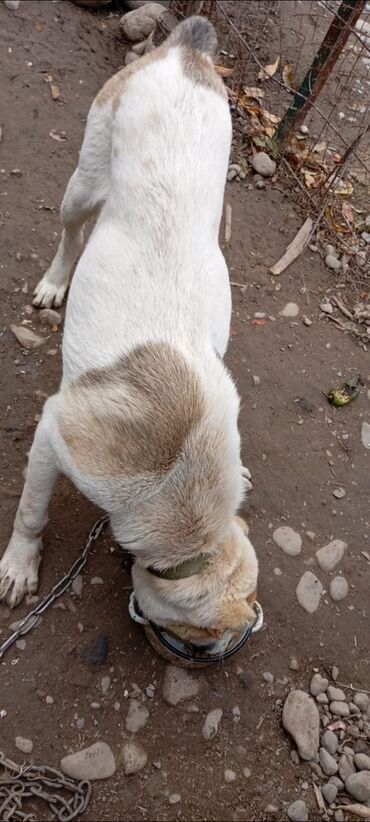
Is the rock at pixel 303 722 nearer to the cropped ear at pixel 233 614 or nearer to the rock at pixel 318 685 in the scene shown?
the rock at pixel 318 685

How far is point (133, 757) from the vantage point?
265 centimetres

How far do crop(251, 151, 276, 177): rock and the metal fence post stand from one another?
238 mm

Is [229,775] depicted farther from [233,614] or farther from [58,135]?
[58,135]

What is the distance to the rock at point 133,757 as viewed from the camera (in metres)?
2.63

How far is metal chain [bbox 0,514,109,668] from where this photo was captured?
9.23 feet

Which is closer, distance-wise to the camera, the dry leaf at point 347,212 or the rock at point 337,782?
the rock at point 337,782

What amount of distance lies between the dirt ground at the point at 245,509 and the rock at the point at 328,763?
0.10 metres

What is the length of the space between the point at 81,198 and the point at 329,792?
3.36 m

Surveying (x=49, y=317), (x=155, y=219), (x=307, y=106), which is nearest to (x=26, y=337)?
(x=49, y=317)

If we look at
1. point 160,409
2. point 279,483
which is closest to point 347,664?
point 279,483

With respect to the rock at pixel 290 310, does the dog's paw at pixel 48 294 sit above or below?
below

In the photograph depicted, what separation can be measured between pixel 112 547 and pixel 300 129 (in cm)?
467

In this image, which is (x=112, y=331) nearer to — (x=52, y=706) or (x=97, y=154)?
Result: (x=97, y=154)

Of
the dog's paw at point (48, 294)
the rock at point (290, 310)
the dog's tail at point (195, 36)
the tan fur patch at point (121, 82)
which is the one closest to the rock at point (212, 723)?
the dog's paw at point (48, 294)
